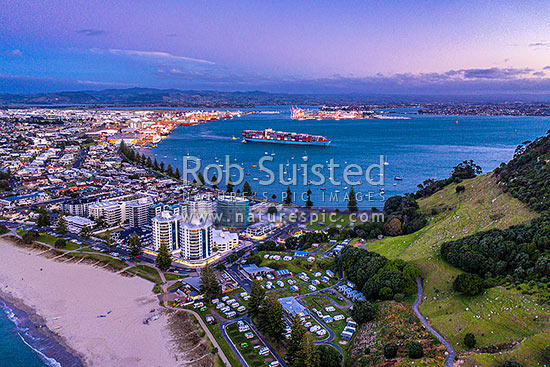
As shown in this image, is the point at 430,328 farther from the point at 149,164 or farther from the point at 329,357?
the point at 149,164

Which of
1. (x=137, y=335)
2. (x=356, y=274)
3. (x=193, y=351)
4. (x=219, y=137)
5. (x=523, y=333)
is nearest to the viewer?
(x=523, y=333)

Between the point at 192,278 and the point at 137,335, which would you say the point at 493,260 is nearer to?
the point at 192,278

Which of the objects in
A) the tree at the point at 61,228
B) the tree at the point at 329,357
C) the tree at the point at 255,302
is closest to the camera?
the tree at the point at 329,357

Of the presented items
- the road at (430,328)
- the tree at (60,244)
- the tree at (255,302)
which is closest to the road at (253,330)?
the tree at (255,302)

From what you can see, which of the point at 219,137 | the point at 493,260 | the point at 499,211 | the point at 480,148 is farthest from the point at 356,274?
the point at 219,137

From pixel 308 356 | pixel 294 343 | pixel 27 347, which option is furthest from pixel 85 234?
pixel 308 356

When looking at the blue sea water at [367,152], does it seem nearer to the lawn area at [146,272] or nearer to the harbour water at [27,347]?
the lawn area at [146,272]
